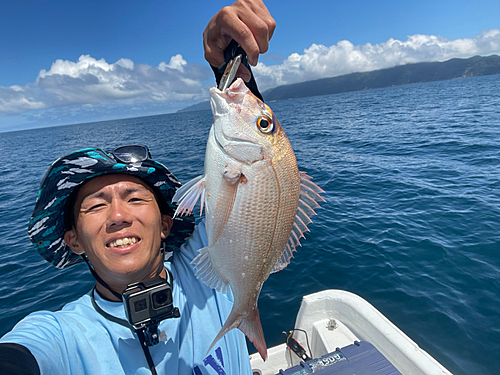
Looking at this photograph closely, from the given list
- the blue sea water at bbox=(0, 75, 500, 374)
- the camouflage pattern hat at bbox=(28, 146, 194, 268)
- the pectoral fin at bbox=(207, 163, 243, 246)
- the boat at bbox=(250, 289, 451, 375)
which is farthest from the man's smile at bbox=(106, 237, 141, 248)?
the blue sea water at bbox=(0, 75, 500, 374)

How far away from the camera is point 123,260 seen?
2096 millimetres

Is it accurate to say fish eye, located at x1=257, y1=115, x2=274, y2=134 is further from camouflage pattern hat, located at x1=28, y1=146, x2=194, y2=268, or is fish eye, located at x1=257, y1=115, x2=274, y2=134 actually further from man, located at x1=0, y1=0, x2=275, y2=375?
camouflage pattern hat, located at x1=28, y1=146, x2=194, y2=268

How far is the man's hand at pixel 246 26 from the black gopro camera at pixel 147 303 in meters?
1.95

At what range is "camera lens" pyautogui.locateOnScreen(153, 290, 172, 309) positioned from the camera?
6.47 ft

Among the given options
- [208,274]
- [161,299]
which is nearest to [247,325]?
[208,274]

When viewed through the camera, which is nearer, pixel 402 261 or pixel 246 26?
pixel 246 26

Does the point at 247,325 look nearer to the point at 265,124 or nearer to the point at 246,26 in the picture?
the point at 265,124

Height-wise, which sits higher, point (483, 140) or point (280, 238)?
point (280, 238)

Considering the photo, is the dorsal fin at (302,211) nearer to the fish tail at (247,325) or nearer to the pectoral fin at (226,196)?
the fish tail at (247,325)

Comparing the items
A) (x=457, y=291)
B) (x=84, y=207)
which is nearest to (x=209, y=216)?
(x=84, y=207)

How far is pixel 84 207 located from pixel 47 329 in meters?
0.90

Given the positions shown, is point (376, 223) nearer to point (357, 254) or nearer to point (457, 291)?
point (357, 254)

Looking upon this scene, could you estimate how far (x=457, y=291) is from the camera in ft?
20.1

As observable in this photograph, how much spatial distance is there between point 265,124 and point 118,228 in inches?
55.5
